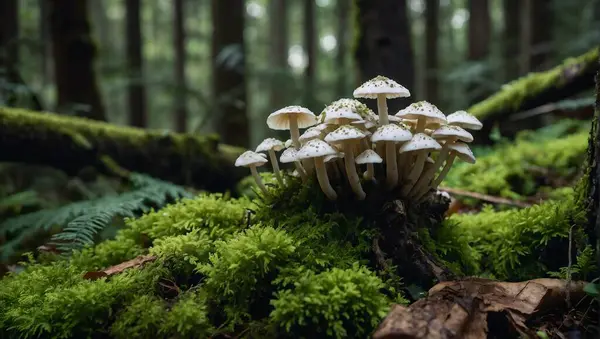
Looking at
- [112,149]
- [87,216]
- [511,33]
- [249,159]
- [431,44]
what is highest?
[511,33]

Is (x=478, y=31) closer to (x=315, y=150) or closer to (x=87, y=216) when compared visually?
(x=315, y=150)

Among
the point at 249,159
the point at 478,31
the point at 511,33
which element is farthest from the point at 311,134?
the point at 511,33

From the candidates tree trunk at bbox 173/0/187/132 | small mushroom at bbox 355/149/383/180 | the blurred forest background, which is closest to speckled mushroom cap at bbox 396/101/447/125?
small mushroom at bbox 355/149/383/180

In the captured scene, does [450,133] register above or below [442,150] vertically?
above

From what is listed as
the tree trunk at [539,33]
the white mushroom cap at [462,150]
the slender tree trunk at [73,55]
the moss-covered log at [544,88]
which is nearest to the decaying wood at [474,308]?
the white mushroom cap at [462,150]

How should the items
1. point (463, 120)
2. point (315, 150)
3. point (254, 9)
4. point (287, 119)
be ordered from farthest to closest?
point (254, 9) < point (287, 119) < point (463, 120) < point (315, 150)

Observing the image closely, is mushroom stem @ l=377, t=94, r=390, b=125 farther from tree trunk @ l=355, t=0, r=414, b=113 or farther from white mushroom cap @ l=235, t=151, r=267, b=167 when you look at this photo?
tree trunk @ l=355, t=0, r=414, b=113

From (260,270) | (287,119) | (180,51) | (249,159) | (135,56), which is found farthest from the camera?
(180,51)
